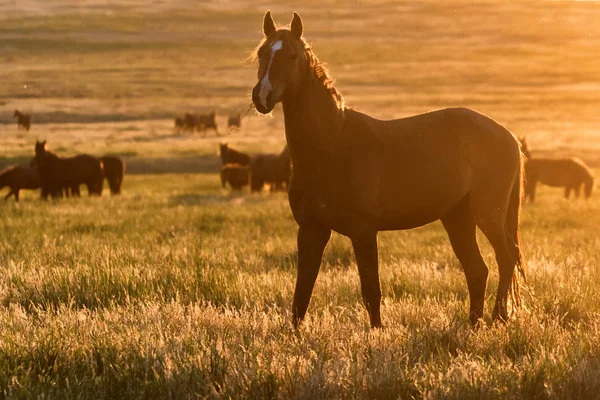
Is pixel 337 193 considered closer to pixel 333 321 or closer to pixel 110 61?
pixel 333 321

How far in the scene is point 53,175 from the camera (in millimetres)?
23328

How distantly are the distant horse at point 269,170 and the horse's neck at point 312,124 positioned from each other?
20955mm

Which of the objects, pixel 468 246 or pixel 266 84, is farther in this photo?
pixel 468 246

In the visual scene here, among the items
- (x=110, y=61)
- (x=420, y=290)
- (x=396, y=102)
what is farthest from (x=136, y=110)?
(x=420, y=290)

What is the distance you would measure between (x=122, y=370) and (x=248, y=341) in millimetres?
937

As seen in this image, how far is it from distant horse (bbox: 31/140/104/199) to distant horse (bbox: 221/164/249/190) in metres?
5.29

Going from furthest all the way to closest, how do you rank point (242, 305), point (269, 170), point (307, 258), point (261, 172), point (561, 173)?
point (261, 172) → point (269, 170) → point (561, 173) → point (242, 305) → point (307, 258)

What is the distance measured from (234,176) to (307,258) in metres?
23.3

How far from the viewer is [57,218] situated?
14.9 m

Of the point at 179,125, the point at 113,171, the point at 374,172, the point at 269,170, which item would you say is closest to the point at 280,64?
the point at 374,172

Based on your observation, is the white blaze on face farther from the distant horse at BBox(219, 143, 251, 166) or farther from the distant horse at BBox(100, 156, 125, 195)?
the distant horse at BBox(219, 143, 251, 166)

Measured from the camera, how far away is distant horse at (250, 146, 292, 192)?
88.6ft

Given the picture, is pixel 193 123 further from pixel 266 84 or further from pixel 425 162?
pixel 266 84

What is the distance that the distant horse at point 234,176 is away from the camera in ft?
94.8
